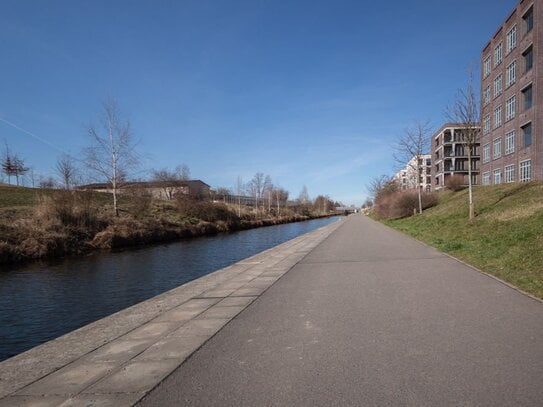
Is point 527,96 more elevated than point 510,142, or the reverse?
point 527,96

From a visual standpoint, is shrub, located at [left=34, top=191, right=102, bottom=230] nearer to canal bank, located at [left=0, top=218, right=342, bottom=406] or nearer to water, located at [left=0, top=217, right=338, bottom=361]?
water, located at [left=0, top=217, right=338, bottom=361]

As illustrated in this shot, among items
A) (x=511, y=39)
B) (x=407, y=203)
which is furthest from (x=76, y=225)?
(x=511, y=39)

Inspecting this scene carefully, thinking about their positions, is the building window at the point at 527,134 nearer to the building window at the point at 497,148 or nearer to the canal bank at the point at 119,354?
the building window at the point at 497,148

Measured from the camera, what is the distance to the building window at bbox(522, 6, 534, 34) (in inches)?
1539

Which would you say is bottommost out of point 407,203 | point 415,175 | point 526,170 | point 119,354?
point 119,354

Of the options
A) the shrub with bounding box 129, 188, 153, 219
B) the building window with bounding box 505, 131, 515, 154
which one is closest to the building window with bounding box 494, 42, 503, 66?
the building window with bounding box 505, 131, 515, 154

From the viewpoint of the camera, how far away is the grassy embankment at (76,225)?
22.3 m

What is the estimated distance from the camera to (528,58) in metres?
40.1

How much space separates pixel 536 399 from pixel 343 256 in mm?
11998

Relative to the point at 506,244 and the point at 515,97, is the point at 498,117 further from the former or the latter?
the point at 506,244

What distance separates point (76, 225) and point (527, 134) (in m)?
40.4

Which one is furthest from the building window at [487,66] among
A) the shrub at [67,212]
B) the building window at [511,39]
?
the shrub at [67,212]

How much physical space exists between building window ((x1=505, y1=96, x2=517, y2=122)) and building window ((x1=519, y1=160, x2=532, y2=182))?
579cm

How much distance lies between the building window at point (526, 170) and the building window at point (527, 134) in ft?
5.78
